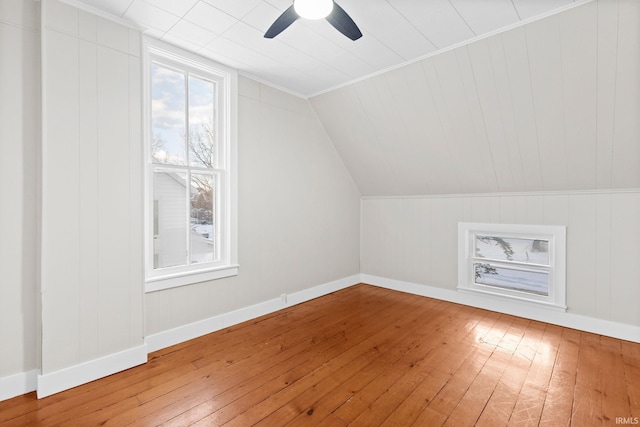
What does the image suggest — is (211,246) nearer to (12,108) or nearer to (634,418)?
(12,108)

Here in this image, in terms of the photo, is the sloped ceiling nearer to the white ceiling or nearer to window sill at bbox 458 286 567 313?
the white ceiling

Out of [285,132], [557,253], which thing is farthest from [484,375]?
[285,132]

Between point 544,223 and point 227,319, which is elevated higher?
point 544,223

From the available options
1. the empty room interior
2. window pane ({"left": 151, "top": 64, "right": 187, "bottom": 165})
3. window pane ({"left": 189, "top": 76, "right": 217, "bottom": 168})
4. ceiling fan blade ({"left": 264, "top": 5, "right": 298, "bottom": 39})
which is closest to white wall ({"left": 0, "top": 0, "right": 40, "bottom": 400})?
the empty room interior

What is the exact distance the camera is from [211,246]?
318 centimetres

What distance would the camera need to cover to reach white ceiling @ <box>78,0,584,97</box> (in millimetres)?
2158

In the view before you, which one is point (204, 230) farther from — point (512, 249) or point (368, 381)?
point (512, 249)

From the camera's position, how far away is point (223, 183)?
321 cm

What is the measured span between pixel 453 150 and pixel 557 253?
155 cm

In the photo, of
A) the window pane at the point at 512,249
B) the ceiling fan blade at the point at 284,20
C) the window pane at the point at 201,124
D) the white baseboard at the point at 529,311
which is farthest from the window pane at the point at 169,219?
the window pane at the point at 512,249

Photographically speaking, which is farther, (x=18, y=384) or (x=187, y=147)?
(x=187, y=147)

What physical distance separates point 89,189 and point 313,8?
2.00 m

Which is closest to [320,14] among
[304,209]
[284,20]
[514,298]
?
[284,20]

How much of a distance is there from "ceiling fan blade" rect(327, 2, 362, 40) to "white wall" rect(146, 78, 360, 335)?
1.59 m
